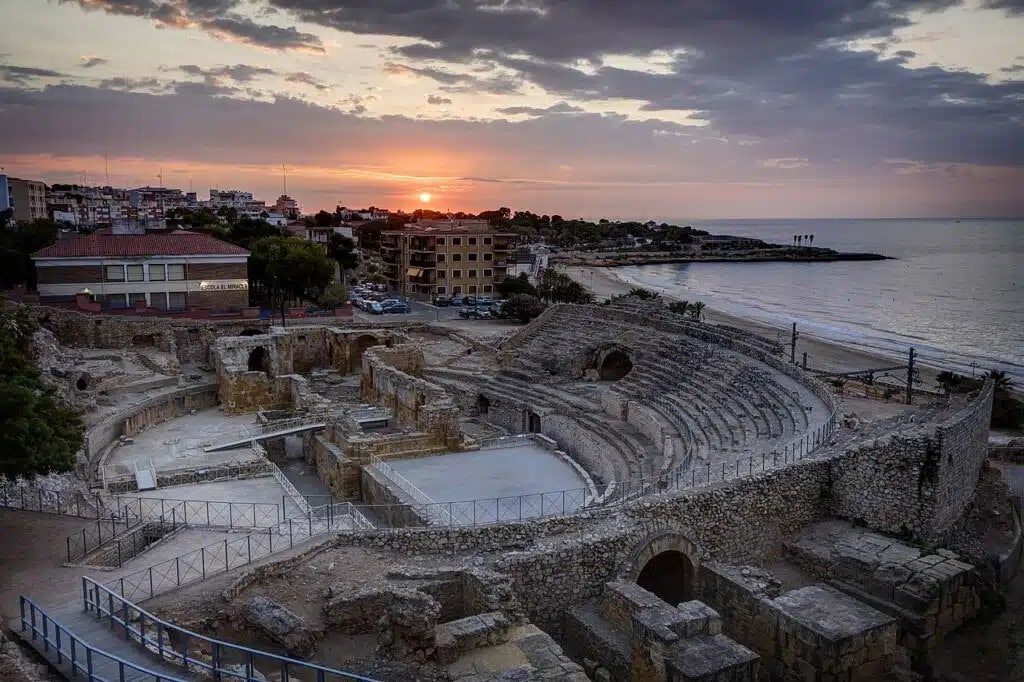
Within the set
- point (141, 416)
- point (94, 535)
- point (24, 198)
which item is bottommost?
point (141, 416)

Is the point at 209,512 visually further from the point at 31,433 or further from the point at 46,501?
the point at 31,433

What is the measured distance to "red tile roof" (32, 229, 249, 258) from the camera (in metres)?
47.0

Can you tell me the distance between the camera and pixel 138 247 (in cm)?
4862

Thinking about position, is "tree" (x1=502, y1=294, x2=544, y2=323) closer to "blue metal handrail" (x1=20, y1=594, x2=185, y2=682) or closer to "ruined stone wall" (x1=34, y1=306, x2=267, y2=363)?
"ruined stone wall" (x1=34, y1=306, x2=267, y2=363)

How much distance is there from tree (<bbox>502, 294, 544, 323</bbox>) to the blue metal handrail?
48302 mm

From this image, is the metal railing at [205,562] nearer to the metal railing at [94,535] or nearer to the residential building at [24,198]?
the metal railing at [94,535]

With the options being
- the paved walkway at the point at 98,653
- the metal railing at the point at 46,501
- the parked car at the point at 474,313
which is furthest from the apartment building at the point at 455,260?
the paved walkway at the point at 98,653

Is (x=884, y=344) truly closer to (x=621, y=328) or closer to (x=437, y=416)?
(x=621, y=328)

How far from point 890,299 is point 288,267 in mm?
A: 78813

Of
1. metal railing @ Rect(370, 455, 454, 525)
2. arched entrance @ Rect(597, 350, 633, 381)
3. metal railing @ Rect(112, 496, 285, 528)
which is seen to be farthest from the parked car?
metal railing @ Rect(112, 496, 285, 528)

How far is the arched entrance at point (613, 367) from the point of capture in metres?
37.8

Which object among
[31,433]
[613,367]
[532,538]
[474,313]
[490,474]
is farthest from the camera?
[474,313]

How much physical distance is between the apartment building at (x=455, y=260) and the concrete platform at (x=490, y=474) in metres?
47.3

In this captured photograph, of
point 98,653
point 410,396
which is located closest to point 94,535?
point 98,653
